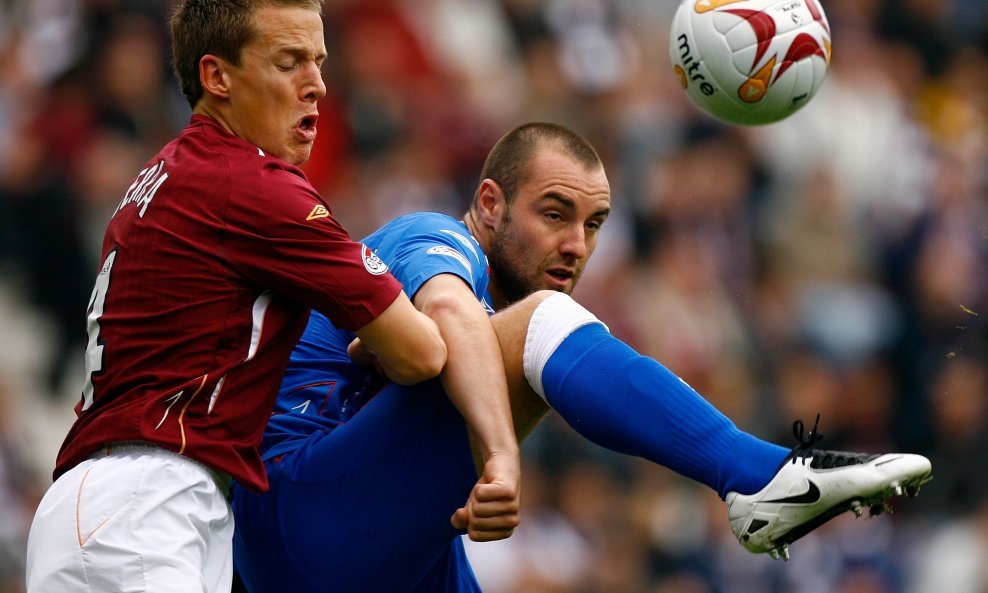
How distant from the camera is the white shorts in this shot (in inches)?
141

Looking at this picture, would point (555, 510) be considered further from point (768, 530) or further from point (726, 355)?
point (768, 530)

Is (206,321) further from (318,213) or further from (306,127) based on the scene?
(306,127)

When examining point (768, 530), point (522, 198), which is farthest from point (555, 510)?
point (768, 530)

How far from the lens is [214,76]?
3.97 m

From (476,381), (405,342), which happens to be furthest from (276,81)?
(476,381)

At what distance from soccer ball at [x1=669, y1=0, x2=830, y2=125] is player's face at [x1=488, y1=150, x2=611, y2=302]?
57 cm

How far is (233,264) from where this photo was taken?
3.79 meters

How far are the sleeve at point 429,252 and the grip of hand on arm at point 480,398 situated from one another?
49 millimetres

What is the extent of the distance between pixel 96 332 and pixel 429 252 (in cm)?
95

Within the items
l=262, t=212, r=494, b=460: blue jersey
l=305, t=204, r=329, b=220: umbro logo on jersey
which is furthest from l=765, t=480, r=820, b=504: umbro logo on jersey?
l=305, t=204, r=329, b=220: umbro logo on jersey

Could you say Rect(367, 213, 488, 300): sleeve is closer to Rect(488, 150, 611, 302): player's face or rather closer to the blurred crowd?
Rect(488, 150, 611, 302): player's face

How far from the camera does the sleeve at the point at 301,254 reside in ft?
12.4

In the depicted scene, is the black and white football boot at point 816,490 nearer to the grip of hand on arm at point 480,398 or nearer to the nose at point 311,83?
the grip of hand on arm at point 480,398

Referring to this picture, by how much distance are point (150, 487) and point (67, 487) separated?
22cm
